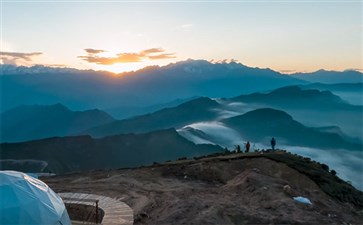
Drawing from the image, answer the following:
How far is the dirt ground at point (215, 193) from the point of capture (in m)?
18.3

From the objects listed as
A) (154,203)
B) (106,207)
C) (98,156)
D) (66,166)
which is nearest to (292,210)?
(154,203)

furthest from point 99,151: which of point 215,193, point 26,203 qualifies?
point 26,203

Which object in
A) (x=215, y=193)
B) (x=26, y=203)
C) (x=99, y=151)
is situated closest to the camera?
(x=26, y=203)

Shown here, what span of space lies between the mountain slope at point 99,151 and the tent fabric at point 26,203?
73215 millimetres

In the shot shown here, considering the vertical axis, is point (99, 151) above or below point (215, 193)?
below

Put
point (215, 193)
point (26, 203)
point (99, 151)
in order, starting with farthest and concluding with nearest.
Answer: point (99, 151) < point (215, 193) < point (26, 203)

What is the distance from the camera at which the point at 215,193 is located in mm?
22984

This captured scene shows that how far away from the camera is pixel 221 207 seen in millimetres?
19125

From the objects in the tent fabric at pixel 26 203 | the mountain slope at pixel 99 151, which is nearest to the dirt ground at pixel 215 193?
the tent fabric at pixel 26 203

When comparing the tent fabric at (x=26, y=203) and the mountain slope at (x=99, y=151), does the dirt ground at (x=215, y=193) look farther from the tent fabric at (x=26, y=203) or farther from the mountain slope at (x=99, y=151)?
the mountain slope at (x=99, y=151)

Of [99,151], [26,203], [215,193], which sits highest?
[26,203]

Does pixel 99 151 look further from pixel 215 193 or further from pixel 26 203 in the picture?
pixel 26 203

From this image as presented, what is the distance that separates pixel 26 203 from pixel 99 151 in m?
90.8

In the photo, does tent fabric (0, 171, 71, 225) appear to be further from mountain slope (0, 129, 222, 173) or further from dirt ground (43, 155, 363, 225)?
mountain slope (0, 129, 222, 173)
